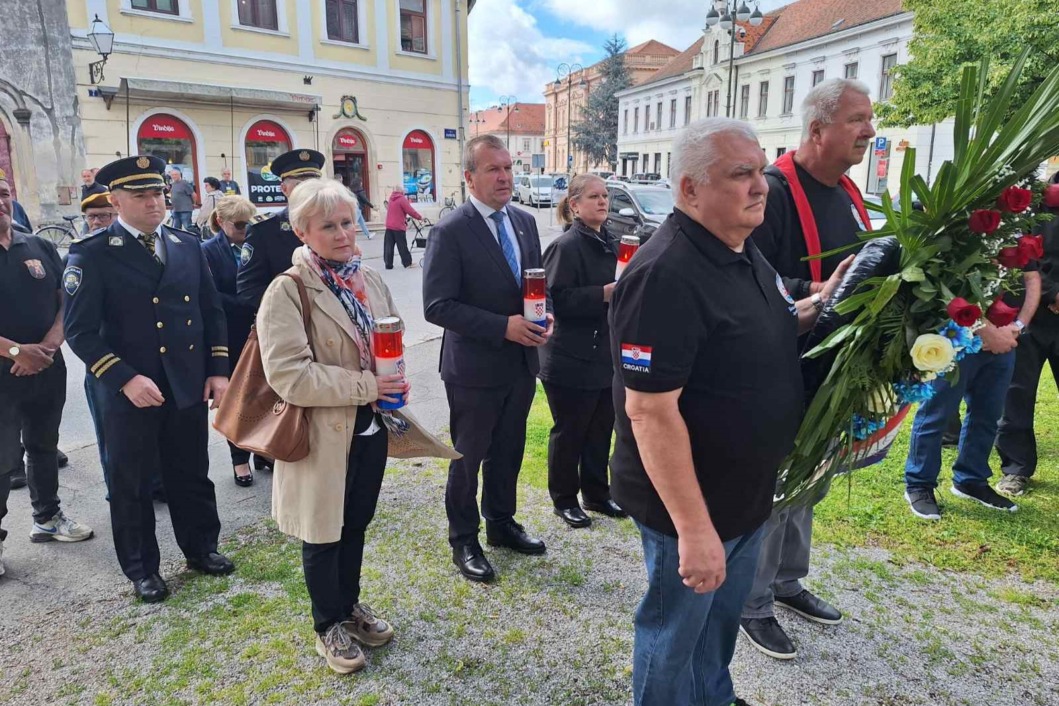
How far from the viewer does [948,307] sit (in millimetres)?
1899

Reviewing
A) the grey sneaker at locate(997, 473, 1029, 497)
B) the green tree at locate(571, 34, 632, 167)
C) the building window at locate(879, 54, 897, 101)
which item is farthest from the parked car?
the green tree at locate(571, 34, 632, 167)

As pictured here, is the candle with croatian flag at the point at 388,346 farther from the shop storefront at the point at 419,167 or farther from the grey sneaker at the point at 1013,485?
the shop storefront at the point at 419,167

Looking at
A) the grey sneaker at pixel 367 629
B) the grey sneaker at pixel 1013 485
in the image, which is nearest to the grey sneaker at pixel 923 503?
the grey sneaker at pixel 1013 485

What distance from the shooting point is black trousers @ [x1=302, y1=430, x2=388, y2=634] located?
9.00 ft

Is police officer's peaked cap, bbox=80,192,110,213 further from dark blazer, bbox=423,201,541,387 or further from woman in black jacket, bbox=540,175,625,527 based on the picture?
woman in black jacket, bbox=540,175,625,527

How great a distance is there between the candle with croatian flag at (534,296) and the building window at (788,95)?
4415 centimetres

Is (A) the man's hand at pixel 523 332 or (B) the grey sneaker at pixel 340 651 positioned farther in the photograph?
(A) the man's hand at pixel 523 332

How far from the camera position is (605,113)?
6500 centimetres

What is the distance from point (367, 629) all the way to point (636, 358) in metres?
1.85

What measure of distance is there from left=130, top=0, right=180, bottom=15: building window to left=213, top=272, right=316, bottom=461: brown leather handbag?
1979 cm

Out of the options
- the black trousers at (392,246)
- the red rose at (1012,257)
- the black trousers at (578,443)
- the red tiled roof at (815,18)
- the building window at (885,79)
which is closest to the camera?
the red rose at (1012,257)

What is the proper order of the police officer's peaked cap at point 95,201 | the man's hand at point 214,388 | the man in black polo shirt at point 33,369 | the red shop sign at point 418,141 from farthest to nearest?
the red shop sign at point 418,141, the police officer's peaked cap at point 95,201, the man in black polo shirt at point 33,369, the man's hand at point 214,388

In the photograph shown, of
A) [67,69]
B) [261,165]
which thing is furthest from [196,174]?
[67,69]

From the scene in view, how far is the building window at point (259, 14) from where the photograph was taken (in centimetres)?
1994
